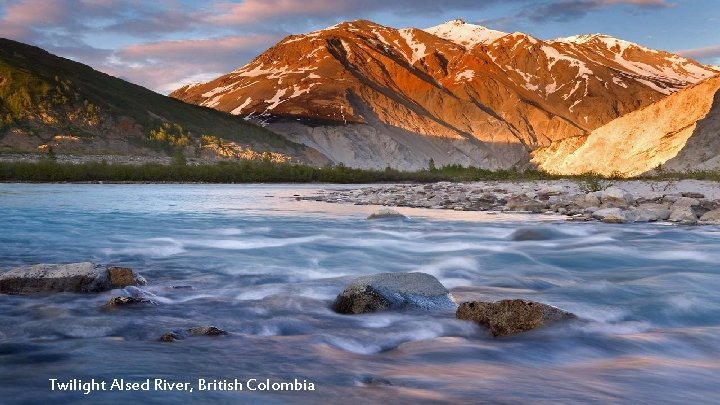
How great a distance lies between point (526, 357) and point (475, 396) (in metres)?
1.35

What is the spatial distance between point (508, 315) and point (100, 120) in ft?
409

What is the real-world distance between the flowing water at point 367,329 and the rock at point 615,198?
10.9m

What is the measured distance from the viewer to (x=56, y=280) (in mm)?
8094

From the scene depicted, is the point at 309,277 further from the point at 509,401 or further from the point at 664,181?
the point at 664,181

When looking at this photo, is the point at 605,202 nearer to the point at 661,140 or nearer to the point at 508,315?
the point at 508,315

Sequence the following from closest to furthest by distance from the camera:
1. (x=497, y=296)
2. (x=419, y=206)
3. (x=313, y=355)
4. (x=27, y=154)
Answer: (x=313, y=355)
(x=497, y=296)
(x=419, y=206)
(x=27, y=154)

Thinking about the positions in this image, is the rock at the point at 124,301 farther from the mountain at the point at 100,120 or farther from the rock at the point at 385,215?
the mountain at the point at 100,120

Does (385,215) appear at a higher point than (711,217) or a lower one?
lower

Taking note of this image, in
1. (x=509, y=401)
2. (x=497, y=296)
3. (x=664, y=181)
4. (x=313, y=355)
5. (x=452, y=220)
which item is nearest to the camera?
(x=509, y=401)

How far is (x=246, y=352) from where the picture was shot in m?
5.77

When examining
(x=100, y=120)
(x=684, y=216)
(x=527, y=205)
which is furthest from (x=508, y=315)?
(x=100, y=120)

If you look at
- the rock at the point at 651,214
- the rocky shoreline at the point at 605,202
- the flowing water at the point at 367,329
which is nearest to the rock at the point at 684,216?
the rocky shoreline at the point at 605,202

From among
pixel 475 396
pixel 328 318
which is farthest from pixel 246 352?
pixel 475 396

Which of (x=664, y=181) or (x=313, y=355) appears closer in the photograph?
(x=313, y=355)
